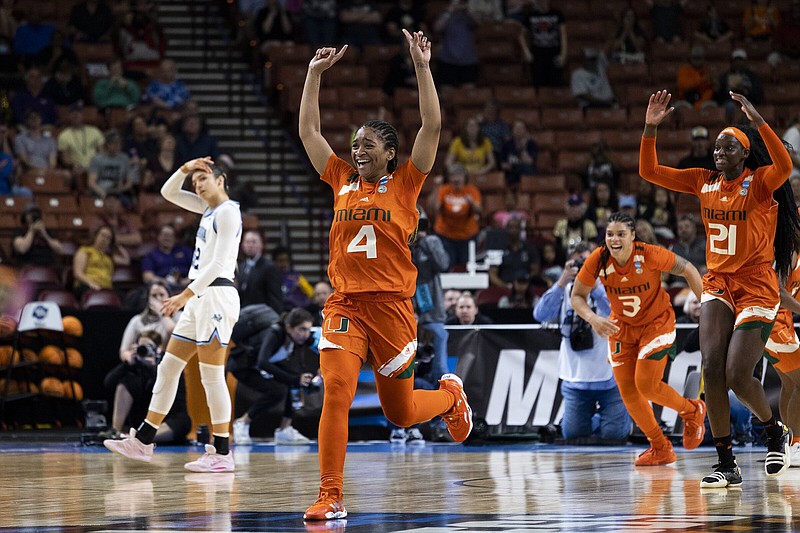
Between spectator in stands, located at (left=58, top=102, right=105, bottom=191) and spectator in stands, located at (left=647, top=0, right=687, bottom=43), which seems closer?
spectator in stands, located at (left=58, top=102, right=105, bottom=191)

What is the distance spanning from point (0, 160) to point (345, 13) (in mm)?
6442

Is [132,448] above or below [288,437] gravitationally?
above

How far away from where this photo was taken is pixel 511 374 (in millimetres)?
12742

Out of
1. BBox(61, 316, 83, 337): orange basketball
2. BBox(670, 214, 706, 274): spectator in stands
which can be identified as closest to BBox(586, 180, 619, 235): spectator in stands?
BBox(670, 214, 706, 274): spectator in stands

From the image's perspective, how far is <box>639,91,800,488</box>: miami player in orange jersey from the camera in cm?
761

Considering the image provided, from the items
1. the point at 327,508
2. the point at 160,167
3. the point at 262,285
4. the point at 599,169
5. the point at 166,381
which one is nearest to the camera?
the point at 327,508

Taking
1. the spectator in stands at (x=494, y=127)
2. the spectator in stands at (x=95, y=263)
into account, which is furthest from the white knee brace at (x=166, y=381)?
the spectator in stands at (x=494, y=127)

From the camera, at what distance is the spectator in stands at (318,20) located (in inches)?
810

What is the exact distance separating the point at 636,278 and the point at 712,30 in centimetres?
1260

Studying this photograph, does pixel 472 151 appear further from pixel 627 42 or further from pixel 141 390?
pixel 141 390

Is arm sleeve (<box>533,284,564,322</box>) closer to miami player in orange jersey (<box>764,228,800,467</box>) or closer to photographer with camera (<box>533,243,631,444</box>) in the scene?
photographer with camera (<box>533,243,631,444</box>)

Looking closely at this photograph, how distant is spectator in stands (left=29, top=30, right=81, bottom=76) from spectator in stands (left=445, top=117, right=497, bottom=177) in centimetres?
580

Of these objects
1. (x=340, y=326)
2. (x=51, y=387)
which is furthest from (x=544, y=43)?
(x=340, y=326)

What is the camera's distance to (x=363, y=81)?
20.3 metres
